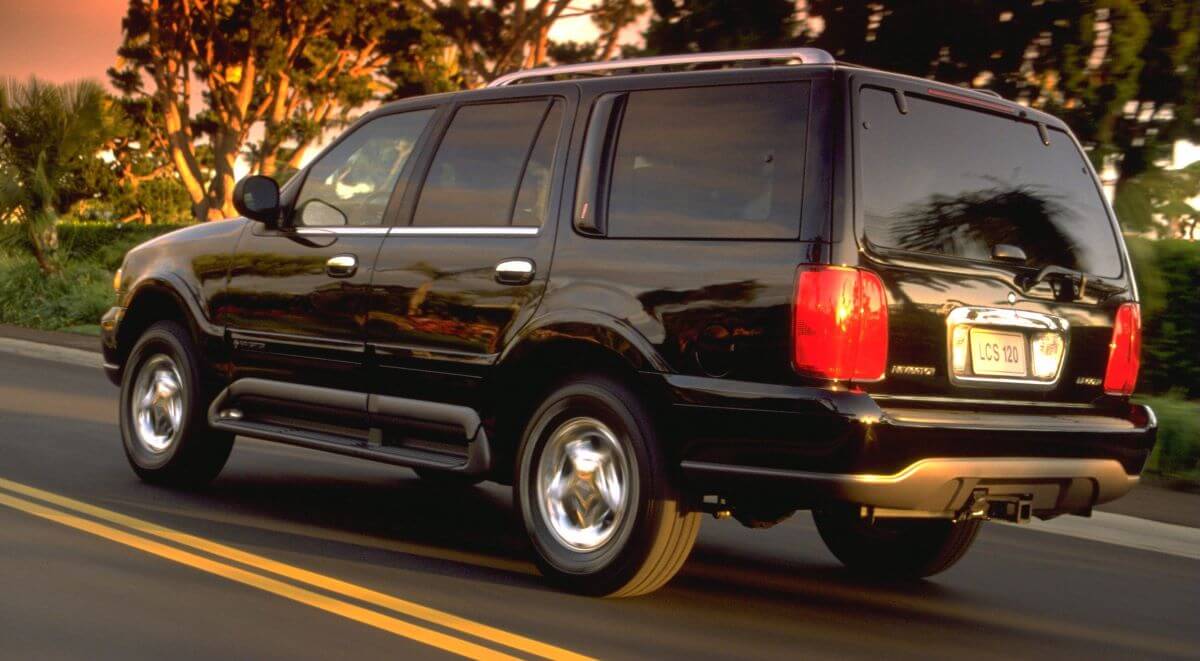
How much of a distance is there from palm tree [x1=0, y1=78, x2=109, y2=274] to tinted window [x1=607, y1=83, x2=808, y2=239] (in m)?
19.7

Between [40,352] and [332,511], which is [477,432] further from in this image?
[40,352]

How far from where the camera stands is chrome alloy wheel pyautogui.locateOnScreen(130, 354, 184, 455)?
8297mm

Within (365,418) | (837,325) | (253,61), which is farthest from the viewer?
(253,61)

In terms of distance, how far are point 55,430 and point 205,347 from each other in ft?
10.2

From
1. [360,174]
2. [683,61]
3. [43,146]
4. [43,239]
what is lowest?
[43,239]

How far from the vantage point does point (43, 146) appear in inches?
965

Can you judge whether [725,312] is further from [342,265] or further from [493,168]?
[342,265]

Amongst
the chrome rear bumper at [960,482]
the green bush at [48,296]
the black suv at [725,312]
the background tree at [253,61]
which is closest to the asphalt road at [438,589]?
the black suv at [725,312]

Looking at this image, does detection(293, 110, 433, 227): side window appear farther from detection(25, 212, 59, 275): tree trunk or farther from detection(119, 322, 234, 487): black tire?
detection(25, 212, 59, 275): tree trunk

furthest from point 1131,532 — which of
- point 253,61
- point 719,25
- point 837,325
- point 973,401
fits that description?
point 253,61

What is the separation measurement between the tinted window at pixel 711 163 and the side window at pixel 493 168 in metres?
0.40

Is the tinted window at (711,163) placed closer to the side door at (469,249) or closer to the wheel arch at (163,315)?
the side door at (469,249)

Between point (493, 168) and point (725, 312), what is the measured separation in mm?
1578

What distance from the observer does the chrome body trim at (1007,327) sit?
222 inches
